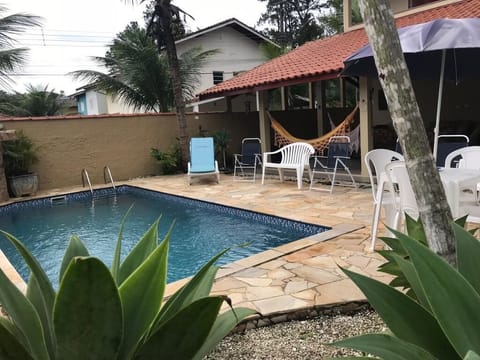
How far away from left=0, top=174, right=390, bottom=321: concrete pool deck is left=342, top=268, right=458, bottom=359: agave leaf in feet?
6.18

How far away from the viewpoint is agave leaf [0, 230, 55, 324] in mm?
1170

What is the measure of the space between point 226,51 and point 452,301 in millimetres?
19309

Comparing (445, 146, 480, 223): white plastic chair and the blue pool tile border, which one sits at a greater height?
(445, 146, 480, 223): white plastic chair

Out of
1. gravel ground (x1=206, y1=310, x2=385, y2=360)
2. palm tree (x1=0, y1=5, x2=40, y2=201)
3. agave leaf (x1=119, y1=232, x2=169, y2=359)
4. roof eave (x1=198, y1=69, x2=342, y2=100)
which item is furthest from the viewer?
palm tree (x1=0, y1=5, x2=40, y2=201)

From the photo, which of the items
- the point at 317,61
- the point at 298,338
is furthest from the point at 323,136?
the point at 298,338

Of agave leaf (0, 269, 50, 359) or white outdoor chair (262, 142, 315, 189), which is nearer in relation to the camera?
agave leaf (0, 269, 50, 359)

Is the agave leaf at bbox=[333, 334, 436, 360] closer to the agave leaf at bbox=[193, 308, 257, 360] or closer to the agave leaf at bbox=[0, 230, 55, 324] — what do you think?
the agave leaf at bbox=[193, 308, 257, 360]

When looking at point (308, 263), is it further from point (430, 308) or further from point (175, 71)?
point (175, 71)

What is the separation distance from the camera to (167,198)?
28.8ft

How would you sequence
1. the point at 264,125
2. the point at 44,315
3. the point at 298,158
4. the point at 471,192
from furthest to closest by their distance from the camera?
the point at 264,125 < the point at 298,158 < the point at 471,192 < the point at 44,315

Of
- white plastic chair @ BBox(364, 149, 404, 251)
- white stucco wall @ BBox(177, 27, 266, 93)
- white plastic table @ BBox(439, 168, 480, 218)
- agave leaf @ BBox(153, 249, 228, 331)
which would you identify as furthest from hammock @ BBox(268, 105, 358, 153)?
white stucco wall @ BBox(177, 27, 266, 93)

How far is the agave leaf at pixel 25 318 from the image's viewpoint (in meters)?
1.20

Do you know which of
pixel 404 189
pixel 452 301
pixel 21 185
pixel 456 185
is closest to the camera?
pixel 452 301

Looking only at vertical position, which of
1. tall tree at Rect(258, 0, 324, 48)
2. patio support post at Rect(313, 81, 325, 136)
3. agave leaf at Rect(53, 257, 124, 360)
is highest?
tall tree at Rect(258, 0, 324, 48)
